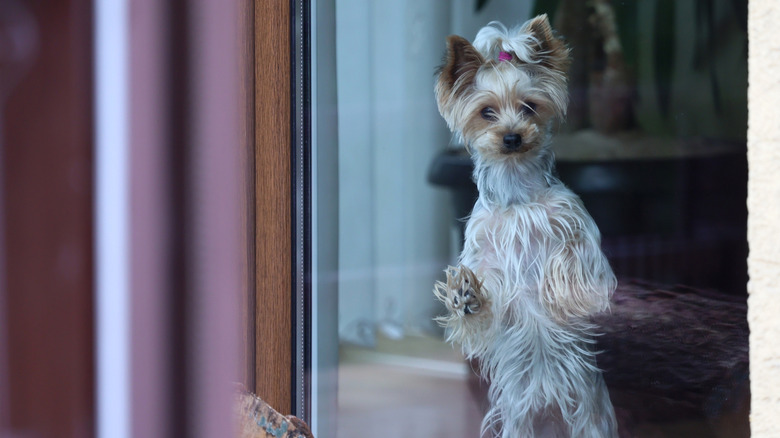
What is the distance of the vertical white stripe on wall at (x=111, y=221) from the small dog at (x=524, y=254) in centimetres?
56

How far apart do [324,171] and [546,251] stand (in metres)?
0.48

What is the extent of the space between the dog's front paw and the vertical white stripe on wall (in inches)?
23.8

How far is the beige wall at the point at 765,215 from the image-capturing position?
54 centimetres

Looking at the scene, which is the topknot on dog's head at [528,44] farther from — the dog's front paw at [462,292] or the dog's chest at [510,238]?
the dog's front paw at [462,292]

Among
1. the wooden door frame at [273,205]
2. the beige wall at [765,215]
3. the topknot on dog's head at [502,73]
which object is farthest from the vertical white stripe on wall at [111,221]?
the wooden door frame at [273,205]

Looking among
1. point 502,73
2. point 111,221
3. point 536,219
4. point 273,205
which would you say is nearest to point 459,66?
point 502,73

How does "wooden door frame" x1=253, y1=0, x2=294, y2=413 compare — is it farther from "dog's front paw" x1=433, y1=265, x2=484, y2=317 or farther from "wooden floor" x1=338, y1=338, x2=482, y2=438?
"dog's front paw" x1=433, y1=265, x2=484, y2=317

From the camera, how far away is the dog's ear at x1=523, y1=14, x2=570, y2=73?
2.95 ft

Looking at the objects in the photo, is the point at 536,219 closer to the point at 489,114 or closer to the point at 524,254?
the point at 524,254

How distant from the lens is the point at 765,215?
0.55 metres

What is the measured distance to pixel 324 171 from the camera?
130 centimetres

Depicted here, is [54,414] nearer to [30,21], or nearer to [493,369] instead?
[30,21]


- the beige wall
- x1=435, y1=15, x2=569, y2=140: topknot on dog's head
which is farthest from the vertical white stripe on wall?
x1=435, y1=15, x2=569, y2=140: topknot on dog's head

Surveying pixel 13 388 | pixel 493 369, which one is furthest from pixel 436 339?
pixel 13 388
